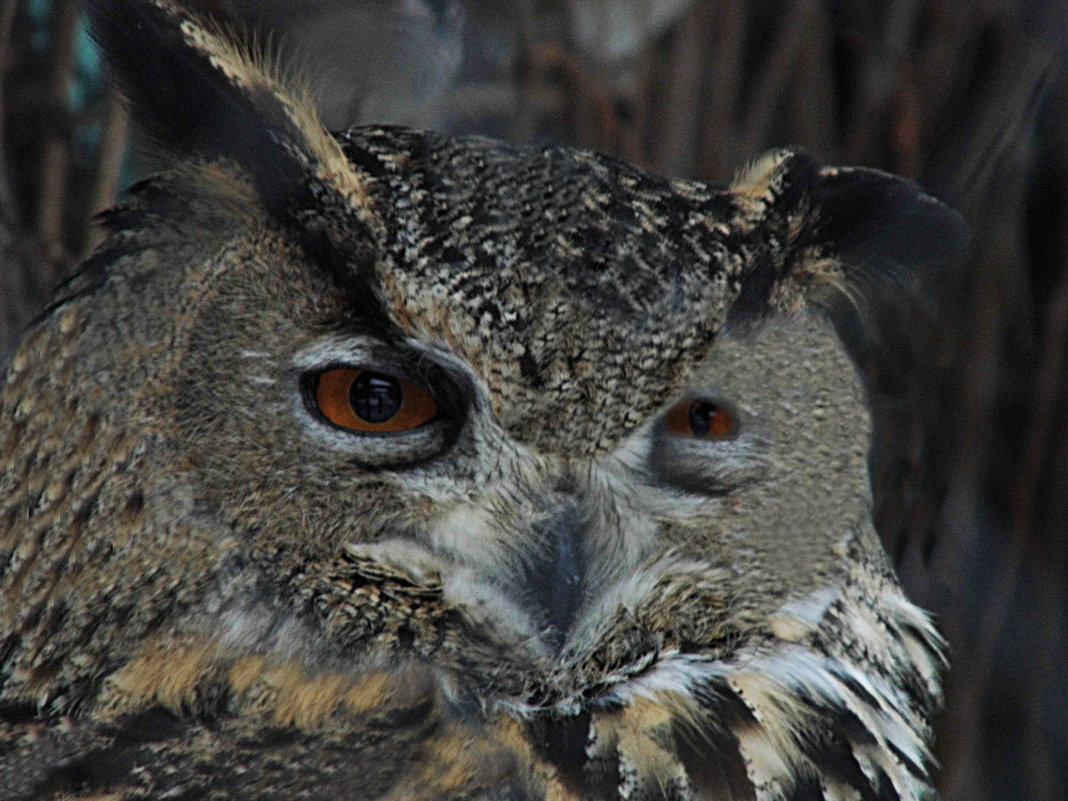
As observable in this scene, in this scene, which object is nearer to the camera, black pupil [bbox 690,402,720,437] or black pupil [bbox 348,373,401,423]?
black pupil [bbox 348,373,401,423]

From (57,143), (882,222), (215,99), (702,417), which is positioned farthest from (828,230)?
(57,143)

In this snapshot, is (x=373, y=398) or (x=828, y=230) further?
(x=828, y=230)

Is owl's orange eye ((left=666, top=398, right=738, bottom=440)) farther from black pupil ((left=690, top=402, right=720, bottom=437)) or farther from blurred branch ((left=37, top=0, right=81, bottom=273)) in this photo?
blurred branch ((left=37, top=0, right=81, bottom=273))

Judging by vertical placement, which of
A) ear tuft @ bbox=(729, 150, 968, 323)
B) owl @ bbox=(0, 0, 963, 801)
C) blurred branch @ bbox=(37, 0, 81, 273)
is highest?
blurred branch @ bbox=(37, 0, 81, 273)

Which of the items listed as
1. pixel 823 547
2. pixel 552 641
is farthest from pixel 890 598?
pixel 552 641

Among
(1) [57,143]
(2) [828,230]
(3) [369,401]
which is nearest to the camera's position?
(3) [369,401]

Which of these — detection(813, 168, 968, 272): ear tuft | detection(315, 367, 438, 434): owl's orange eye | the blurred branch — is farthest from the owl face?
the blurred branch

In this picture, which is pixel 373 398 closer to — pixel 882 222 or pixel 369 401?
pixel 369 401

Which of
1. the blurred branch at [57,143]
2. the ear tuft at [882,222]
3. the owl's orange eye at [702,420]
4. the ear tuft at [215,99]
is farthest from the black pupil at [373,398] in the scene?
the blurred branch at [57,143]
